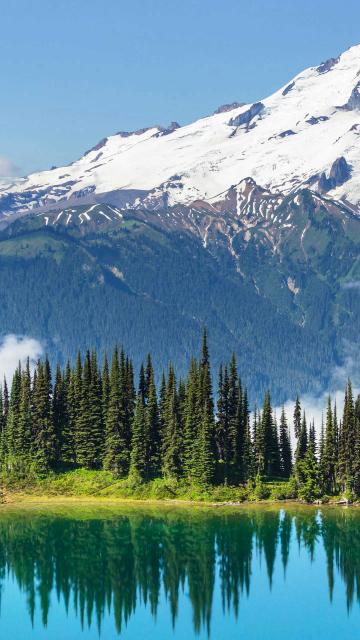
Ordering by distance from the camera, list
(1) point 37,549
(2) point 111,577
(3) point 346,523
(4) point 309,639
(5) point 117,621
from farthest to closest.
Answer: (3) point 346,523 < (1) point 37,549 < (2) point 111,577 < (5) point 117,621 < (4) point 309,639

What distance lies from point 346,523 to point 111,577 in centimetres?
4538

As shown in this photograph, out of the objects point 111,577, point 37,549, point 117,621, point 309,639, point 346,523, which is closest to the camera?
point 309,639

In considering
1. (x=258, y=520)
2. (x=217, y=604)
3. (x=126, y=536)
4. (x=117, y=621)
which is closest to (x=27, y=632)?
(x=117, y=621)

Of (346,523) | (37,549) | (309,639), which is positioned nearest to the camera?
(309,639)

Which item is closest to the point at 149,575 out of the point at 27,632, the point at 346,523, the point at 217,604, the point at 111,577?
the point at 111,577

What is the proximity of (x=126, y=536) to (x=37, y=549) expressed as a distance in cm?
1414

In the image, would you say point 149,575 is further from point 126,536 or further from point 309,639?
point 309,639

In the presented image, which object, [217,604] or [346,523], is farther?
[346,523]

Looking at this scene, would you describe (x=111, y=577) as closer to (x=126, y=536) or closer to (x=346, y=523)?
(x=126, y=536)

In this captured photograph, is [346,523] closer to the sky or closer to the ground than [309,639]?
closer to the sky

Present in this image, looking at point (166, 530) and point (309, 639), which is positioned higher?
point (166, 530)

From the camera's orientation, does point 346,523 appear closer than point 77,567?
No

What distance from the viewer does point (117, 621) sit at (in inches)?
5748

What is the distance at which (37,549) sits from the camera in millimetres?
181250
